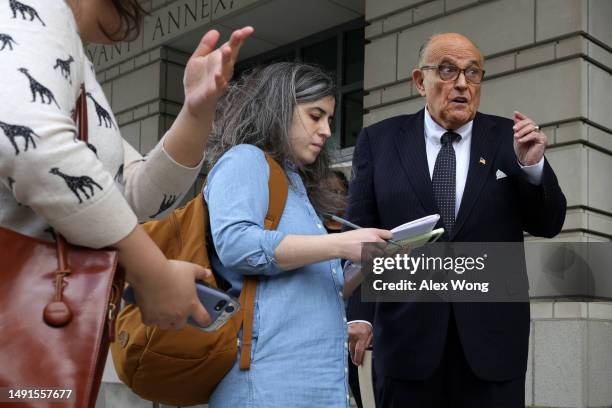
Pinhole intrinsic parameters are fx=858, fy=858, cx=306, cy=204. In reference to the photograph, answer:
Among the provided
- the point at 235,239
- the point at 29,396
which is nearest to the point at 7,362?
the point at 29,396

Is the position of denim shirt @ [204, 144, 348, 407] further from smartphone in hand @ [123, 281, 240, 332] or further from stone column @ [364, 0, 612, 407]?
stone column @ [364, 0, 612, 407]

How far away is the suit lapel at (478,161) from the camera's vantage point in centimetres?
337

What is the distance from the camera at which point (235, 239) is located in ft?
8.05

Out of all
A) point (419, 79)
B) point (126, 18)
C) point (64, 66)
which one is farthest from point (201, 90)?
point (419, 79)

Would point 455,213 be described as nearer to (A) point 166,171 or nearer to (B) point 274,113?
(B) point 274,113

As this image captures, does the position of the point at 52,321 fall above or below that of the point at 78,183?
below

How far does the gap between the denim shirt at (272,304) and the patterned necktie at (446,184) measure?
910 mm

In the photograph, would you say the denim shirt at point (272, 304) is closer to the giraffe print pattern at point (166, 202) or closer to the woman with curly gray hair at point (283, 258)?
the woman with curly gray hair at point (283, 258)

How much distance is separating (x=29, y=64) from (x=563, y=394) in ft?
19.0

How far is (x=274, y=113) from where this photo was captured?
2820mm

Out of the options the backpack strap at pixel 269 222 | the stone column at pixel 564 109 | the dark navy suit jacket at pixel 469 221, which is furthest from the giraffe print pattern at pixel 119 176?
the stone column at pixel 564 109

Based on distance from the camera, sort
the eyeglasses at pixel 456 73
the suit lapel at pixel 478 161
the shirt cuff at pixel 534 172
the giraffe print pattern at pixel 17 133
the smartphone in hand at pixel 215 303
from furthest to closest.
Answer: the eyeglasses at pixel 456 73 < the suit lapel at pixel 478 161 < the shirt cuff at pixel 534 172 < the smartphone in hand at pixel 215 303 < the giraffe print pattern at pixel 17 133

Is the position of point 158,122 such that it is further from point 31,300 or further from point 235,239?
point 31,300

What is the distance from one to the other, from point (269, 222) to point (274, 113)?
42 cm
